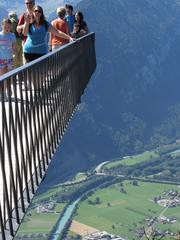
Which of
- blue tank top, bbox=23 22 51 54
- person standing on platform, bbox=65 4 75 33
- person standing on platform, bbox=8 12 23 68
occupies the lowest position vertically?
person standing on platform, bbox=65 4 75 33

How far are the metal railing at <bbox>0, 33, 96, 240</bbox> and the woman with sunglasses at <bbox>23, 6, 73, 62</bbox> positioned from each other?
412 mm

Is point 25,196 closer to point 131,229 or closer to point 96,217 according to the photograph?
point 131,229

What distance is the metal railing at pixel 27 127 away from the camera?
7374 mm

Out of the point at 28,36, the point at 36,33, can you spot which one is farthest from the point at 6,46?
the point at 36,33

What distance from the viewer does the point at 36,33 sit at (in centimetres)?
1355

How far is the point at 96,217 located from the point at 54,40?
6689 inches

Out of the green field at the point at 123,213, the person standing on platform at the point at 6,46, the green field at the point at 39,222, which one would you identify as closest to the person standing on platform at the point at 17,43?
the person standing on platform at the point at 6,46

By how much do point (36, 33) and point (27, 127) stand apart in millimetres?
4269

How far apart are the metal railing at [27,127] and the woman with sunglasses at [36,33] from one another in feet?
1.35

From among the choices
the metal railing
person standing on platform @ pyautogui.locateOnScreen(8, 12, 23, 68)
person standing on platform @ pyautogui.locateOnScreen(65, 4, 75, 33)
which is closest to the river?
person standing on platform @ pyautogui.locateOnScreen(65, 4, 75, 33)

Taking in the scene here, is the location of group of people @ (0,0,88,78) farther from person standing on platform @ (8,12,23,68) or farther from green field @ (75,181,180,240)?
green field @ (75,181,180,240)

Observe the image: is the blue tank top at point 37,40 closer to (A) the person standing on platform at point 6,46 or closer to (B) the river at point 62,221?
(A) the person standing on platform at point 6,46

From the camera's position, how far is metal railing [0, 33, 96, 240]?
7.37m

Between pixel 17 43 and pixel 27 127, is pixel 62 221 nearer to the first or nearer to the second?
pixel 17 43
